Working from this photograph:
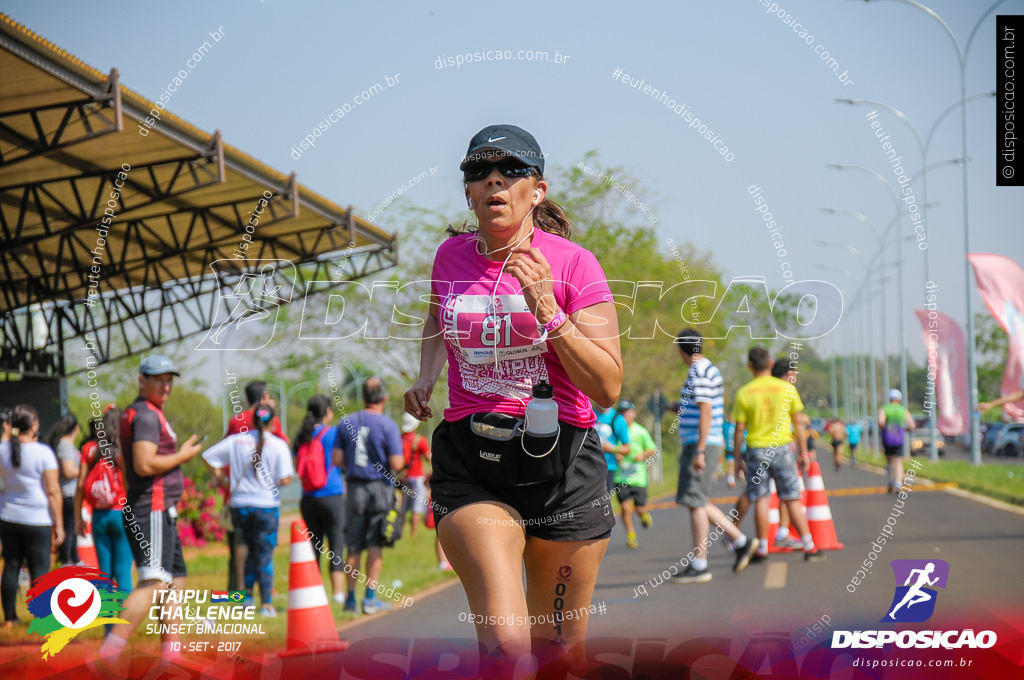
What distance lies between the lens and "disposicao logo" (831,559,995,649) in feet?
15.0

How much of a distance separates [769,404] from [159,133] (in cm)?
520

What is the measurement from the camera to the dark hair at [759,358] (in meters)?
9.20

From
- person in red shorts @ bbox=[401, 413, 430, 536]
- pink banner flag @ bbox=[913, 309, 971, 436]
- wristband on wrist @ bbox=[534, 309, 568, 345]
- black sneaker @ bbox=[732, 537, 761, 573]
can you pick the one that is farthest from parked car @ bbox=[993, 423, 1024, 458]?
wristband on wrist @ bbox=[534, 309, 568, 345]

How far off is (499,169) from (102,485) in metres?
4.52

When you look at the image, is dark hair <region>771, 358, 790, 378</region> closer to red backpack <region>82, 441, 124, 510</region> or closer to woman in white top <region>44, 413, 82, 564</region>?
red backpack <region>82, 441, 124, 510</region>

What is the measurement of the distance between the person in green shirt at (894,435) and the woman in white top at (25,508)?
12934 mm

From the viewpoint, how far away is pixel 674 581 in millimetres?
8742

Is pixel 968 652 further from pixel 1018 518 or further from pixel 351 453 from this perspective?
pixel 1018 518

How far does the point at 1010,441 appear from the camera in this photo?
2025 inches

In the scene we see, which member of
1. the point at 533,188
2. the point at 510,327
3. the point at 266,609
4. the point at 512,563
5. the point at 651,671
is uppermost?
the point at 533,188

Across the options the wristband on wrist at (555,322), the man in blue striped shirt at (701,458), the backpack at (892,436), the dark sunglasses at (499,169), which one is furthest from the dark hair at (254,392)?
the backpack at (892,436)

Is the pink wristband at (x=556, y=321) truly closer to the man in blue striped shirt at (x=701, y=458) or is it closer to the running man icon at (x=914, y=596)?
the running man icon at (x=914, y=596)

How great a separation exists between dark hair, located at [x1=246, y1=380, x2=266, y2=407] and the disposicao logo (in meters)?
4.56

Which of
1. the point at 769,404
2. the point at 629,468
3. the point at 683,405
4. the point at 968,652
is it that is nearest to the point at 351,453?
the point at 683,405
